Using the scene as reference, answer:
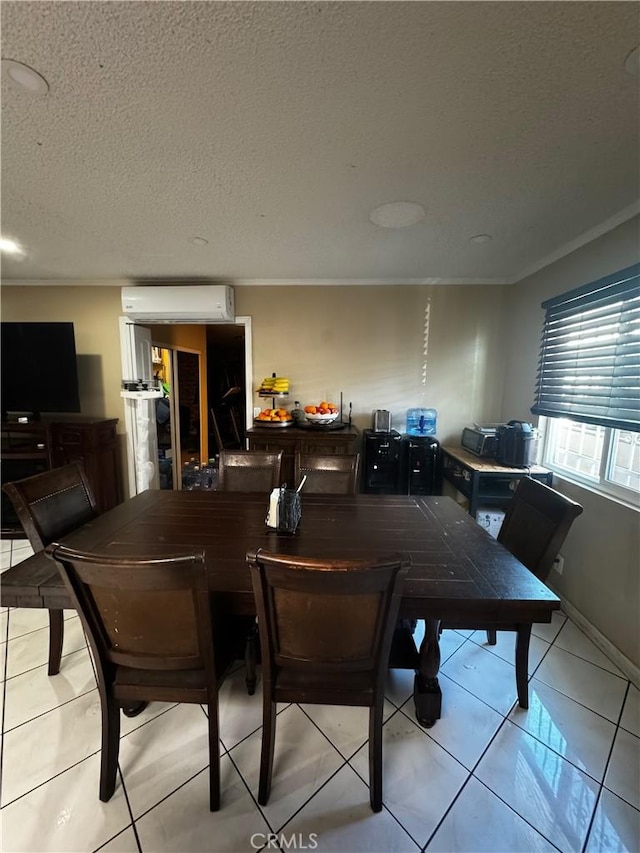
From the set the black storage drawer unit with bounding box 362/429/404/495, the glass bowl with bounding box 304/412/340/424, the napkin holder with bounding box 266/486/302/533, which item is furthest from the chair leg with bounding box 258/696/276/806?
the glass bowl with bounding box 304/412/340/424

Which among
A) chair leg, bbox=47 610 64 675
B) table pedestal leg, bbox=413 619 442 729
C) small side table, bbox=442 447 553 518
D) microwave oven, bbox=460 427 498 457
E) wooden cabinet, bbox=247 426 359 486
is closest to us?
table pedestal leg, bbox=413 619 442 729

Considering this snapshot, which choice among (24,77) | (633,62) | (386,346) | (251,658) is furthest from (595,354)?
(24,77)

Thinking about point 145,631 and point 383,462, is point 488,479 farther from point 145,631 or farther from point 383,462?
point 145,631

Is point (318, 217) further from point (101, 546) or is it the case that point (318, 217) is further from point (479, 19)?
point (101, 546)

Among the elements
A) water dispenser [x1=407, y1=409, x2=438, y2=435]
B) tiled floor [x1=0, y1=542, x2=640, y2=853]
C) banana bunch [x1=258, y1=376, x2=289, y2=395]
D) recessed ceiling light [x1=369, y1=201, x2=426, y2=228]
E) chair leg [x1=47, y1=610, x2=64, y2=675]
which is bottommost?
tiled floor [x1=0, y1=542, x2=640, y2=853]

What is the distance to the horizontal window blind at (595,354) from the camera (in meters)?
1.66

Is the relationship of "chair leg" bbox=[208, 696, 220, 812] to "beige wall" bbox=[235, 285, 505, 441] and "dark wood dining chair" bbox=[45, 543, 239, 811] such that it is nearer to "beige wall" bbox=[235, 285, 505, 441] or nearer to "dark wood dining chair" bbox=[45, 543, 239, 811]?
"dark wood dining chair" bbox=[45, 543, 239, 811]

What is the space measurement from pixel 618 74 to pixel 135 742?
3.00m

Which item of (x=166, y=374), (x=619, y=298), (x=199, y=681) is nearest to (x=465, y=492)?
(x=619, y=298)

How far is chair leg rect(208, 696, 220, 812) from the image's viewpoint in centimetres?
101

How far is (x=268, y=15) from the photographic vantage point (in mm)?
845

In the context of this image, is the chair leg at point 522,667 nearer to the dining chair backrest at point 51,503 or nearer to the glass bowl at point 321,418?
the glass bowl at point 321,418

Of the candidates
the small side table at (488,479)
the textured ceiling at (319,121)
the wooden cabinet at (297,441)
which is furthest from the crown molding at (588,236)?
the wooden cabinet at (297,441)

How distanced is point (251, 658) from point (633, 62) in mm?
2598
